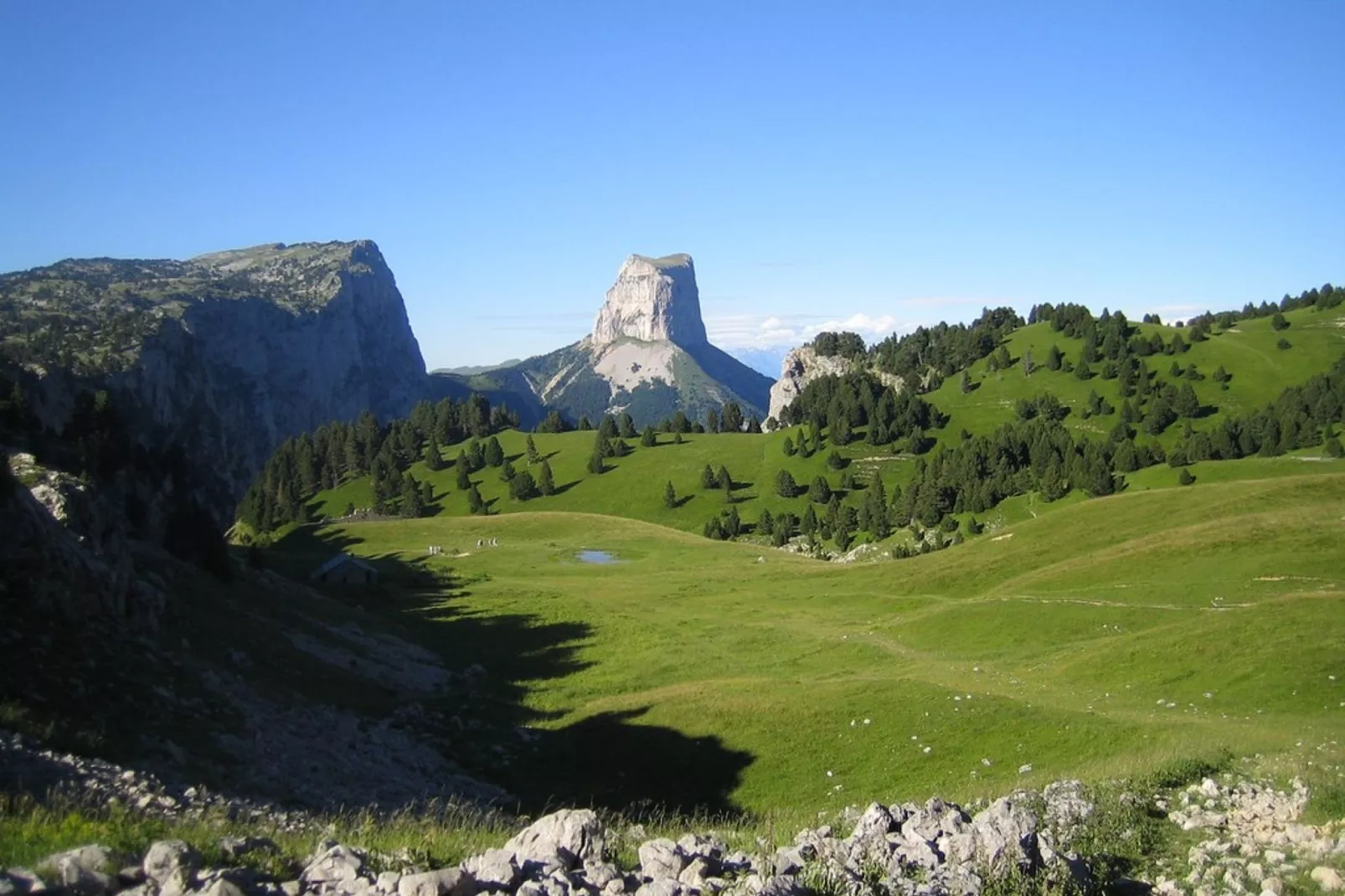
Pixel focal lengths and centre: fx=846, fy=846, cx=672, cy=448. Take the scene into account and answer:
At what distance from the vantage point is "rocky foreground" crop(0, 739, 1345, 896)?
30.3ft

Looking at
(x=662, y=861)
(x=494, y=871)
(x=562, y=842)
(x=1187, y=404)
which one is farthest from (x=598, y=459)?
(x=494, y=871)

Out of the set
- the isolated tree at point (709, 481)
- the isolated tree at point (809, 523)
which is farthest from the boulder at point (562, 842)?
the isolated tree at point (709, 481)

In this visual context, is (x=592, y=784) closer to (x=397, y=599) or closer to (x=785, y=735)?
(x=785, y=735)

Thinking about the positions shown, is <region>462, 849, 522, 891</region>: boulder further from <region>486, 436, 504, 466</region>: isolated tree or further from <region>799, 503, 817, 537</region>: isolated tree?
<region>486, 436, 504, 466</region>: isolated tree

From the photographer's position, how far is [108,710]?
21734 millimetres

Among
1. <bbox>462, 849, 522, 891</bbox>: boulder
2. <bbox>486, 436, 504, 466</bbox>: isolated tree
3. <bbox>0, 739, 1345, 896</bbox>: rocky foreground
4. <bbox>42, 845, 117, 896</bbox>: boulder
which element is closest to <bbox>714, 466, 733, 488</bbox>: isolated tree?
<bbox>486, 436, 504, 466</bbox>: isolated tree

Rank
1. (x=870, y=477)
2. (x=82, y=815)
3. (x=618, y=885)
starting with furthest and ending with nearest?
1. (x=870, y=477)
2. (x=82, y=815)
3. (x=618, y=885)

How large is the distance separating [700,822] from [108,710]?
1552 centimetres

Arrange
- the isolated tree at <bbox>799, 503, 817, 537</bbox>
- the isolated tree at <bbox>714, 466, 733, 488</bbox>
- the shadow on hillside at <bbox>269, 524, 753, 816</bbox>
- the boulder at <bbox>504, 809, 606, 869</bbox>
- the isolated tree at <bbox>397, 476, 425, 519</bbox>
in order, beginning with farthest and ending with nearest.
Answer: the isolated tree at <bbox>714, 466, 733, 488</bbox> < the isolated tree at <bbox>397, 476, 425, 519</bbox> < the isolated tree at <bbox>799, 503, 817, 537</bbox> < the shadow on hillside at <bbox>269, 524, 753, 816</bbox> < the boulder at <bbox>504, 809, 606, 869</bbox>

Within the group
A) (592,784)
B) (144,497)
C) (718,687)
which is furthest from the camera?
(144,497)

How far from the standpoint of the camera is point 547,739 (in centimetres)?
3722

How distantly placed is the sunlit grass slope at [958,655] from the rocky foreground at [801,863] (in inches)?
277

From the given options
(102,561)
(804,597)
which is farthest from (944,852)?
(804,597)

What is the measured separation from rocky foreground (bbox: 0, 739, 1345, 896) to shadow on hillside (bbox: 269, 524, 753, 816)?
32.2ft
